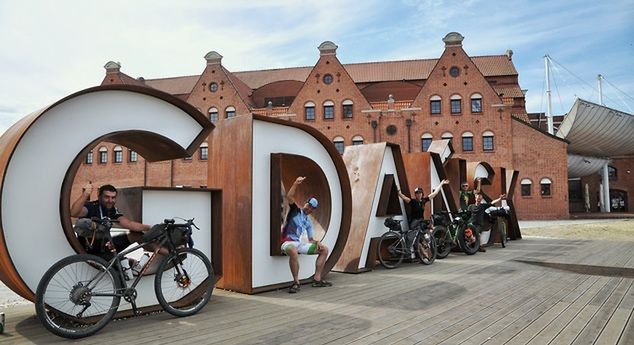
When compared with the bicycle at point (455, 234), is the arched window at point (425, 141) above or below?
above

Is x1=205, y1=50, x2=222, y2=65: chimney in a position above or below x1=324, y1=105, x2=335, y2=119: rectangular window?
above

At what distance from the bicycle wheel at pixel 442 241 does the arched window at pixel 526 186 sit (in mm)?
25523

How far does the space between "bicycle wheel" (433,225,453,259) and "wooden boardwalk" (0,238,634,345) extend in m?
2.27

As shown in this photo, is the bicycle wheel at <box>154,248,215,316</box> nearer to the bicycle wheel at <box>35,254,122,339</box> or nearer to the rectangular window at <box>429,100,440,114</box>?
the bicycle wheel at <box>35,254,122,339</box>

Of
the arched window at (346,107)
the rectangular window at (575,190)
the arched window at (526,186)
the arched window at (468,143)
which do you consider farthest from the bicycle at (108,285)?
the rectangular window at (575,190)

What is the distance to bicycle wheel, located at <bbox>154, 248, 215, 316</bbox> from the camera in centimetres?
552

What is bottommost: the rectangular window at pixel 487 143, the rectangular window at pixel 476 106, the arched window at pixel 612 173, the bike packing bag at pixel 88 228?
the bike packing bag at pixel 88 228

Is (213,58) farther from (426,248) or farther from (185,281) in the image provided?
(185,281)

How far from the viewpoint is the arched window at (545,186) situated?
34.1 metres

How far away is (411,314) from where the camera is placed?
557 cm

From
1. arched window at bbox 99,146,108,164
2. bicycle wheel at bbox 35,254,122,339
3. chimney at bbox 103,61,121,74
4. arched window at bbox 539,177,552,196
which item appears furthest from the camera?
chimney at bbox 103,61,121,74

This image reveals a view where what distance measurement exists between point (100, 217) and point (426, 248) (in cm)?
674

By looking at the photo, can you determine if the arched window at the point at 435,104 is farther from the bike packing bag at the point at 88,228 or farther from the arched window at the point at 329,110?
the bike packing bag at the point at 88,228

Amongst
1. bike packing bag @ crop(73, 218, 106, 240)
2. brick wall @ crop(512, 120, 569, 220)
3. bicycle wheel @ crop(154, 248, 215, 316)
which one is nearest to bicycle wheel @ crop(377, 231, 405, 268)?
bicycle wheel @ crop(154, 248, 215, 316)
